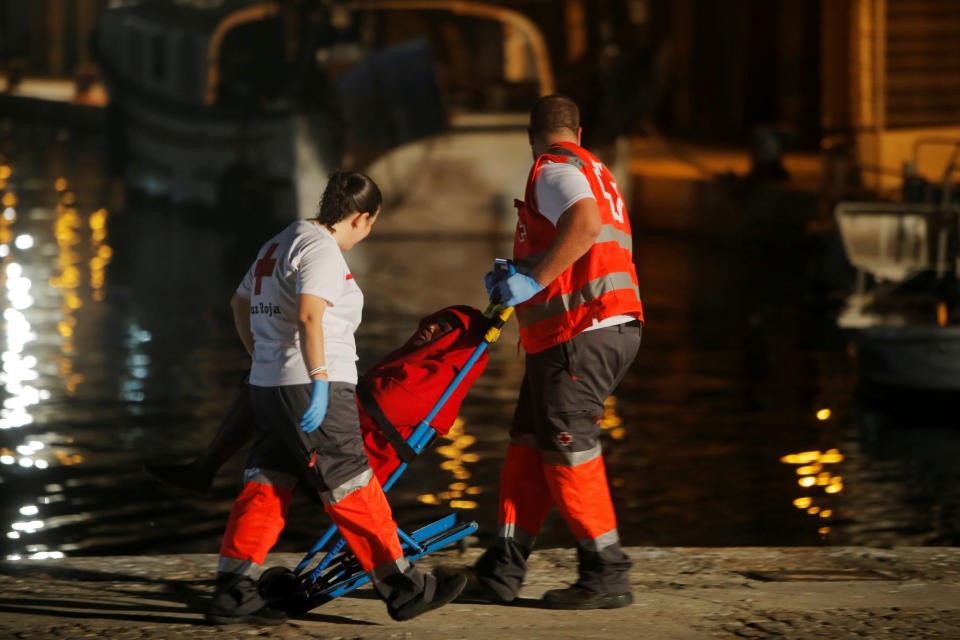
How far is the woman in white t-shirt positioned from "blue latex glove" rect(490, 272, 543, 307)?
44 cm

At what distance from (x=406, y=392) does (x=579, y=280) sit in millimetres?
646

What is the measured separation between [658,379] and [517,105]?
36.9 ft

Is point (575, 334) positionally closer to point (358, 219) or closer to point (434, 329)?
point (434, 329)

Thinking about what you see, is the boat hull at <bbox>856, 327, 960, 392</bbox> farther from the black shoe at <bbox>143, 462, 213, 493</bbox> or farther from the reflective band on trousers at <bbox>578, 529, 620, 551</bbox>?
the black shoe at <bbox>143, 462, 213, 493</bbox>

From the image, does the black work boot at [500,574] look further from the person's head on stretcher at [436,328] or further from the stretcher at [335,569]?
the person's head on stretcher at [436,328]

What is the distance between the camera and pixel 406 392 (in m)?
5.05

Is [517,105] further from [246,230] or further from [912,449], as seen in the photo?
[912,449]

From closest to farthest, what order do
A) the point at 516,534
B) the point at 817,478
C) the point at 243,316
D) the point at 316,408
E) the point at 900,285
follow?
1. the point at 316,408
2. the point at 243,316
3. the point at 516,534
4. the point at 817,478
5. the point at 900,285

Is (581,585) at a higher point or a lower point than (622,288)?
lower

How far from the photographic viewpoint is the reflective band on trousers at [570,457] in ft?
16.8

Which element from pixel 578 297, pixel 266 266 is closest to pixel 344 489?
pixel 266 266

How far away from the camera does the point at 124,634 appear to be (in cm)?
483

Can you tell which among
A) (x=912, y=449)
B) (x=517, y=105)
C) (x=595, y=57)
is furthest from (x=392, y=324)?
(x=595, y=57)

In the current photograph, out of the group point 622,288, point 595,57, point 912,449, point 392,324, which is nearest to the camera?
point 622,288
